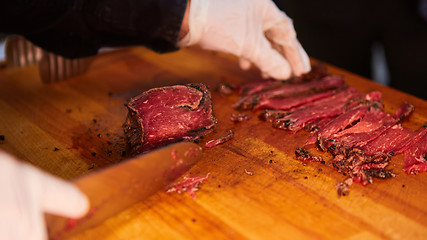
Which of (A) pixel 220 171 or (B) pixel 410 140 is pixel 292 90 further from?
(A) pixel 220 171

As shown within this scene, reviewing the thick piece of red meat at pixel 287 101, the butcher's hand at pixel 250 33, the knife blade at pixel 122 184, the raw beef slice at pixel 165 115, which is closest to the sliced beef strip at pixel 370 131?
the thick piece of red meat at pixel 287 101

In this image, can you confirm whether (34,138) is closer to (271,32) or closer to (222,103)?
(222,103)

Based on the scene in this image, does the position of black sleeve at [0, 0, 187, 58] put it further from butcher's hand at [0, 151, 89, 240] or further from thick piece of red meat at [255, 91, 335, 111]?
butcher's hand at [0, 151, 89, 240]

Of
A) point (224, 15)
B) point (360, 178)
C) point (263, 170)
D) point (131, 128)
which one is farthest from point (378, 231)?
point (224, 15)

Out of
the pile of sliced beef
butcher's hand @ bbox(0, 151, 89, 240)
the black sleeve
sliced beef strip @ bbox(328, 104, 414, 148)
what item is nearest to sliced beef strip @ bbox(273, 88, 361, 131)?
the pile of sliced beef

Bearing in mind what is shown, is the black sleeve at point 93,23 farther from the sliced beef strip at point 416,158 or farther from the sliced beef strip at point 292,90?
the sliced beef strip at point 416,158

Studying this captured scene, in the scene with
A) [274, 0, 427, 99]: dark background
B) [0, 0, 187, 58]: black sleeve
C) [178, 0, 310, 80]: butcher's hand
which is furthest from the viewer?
[274, 0, 427, 99]: dark background
